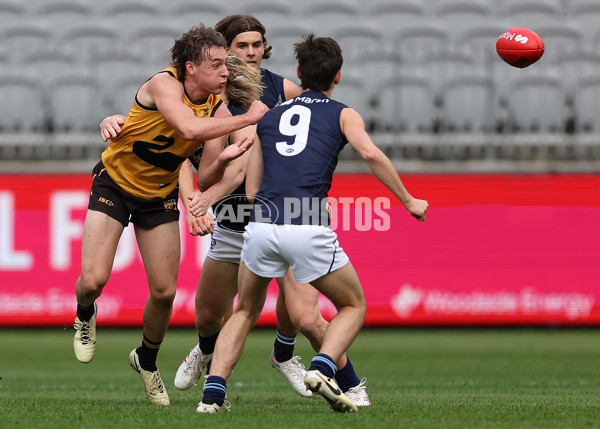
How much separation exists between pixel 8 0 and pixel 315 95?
11.6 m

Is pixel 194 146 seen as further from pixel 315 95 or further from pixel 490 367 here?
pixel 490 367

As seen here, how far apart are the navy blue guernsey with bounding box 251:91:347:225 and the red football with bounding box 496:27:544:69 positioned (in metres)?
2.29

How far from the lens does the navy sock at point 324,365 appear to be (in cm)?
529

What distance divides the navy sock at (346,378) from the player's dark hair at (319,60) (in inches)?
72.7

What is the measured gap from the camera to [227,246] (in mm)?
6711

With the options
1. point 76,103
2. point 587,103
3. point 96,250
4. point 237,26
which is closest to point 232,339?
point 96,250

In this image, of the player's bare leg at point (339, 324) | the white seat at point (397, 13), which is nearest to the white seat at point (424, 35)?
the white seat at point (397, 13)

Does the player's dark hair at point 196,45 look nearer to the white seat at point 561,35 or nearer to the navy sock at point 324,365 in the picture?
the navy sock at point 324,365

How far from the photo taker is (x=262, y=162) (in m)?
5.73

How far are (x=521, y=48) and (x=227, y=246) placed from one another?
2735mm

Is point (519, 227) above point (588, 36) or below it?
below

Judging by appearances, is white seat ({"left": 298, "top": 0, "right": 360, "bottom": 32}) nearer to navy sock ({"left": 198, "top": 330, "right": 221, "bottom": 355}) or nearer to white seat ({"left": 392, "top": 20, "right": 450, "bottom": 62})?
white seat ({"left": 392, "top": 20, "right": 450, "bottom": 62})

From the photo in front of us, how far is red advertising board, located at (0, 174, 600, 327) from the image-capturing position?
11984mm

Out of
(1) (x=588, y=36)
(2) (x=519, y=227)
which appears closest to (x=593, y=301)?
(2) (x=519, y=227)
